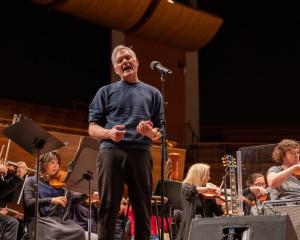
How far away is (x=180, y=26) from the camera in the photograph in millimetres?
11500

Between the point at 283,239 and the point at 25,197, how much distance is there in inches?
114

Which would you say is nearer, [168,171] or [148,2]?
[168,171]

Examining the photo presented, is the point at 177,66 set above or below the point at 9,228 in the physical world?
above

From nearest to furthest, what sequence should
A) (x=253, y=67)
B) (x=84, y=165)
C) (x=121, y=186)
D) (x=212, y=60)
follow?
(x=121, y=186) < (x=84, y=165) < (x=253, y=67) < (x=212, y=60)

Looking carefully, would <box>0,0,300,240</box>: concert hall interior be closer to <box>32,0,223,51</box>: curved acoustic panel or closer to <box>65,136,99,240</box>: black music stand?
<box>32,0,223,51</box>: curved acoustic panel

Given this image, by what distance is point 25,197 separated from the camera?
5.33 m

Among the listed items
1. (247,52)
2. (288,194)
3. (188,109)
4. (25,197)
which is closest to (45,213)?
(25,197)

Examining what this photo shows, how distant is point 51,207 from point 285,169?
2.23 metres

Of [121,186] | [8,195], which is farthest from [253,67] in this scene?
[121,186]

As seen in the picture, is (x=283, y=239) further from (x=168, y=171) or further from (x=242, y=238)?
(x=168, y=171)

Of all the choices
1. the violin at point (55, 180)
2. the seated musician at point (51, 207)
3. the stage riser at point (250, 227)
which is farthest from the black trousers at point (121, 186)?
the violin at point (55, 180)

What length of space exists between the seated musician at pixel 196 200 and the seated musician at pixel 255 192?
41 centimetres

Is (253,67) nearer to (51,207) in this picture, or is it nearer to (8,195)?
(51,207)

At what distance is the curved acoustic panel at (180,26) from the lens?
A: 1114 centimetres
